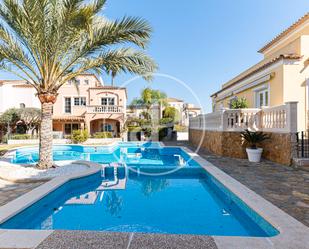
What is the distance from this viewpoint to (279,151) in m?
9.38

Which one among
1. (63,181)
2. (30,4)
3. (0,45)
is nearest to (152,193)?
(63,181)

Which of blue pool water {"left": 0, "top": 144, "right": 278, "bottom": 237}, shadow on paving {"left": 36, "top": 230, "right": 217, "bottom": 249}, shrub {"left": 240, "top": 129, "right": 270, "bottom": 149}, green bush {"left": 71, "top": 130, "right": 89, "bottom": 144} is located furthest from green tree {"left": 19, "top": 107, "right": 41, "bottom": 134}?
shadow on paving {"left": 36, "top": 230, "right": 217, "bottom": 249}

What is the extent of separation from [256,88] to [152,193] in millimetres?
12120

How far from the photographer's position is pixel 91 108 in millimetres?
27219

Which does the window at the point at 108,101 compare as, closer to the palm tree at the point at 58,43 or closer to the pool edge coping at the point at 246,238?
the palm tree at the point at 58,43

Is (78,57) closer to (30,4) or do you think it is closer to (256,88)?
(30,4)

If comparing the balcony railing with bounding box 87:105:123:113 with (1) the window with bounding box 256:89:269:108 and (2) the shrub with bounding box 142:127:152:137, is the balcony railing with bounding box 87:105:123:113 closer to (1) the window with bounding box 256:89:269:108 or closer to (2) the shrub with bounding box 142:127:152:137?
(2) the shrub with bounding box 142:127:152:137

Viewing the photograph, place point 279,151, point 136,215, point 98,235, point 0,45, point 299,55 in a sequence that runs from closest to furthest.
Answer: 1. point 98,235
2. point 136,215
3. point 0,45
4. point 279,151
5. point 299,55

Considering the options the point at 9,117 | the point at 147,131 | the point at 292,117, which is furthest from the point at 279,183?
the point at 9,117

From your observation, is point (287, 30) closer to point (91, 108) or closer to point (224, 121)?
point (224, 121)

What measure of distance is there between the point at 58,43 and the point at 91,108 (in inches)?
799

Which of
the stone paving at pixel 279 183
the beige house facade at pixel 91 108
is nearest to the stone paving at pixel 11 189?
the stone paving at pixel 279 183

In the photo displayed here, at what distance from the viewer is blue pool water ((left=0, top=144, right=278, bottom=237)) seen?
4.29 metres

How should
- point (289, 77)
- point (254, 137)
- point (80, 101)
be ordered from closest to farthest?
point (254, 137) → point (289, 77) → point (80, 101)
